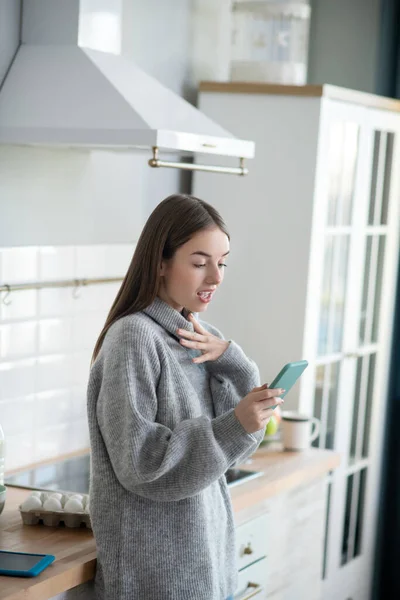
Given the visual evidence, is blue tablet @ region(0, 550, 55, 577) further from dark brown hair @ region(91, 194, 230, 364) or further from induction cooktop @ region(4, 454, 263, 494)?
induction cooktop @ region(4, 454, 263, 494)

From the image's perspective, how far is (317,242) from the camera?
3.17 meters

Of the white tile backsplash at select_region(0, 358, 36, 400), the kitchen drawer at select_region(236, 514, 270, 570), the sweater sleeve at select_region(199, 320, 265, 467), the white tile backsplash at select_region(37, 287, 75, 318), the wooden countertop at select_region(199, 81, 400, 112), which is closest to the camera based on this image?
the sweater sleeve at select_region(199, 320, 265, 467)

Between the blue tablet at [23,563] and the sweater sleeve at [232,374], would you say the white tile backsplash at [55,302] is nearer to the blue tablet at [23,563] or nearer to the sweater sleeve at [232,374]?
the sweater sleeve at [232,374]

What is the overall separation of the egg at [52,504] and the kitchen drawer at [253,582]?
588mm

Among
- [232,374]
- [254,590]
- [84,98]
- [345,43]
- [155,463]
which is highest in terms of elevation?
[345,43]

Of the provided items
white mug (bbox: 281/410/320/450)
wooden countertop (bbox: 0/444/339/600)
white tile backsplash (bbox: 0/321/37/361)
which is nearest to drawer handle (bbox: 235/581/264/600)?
wooden countertop (bbox: 0/444/339/600)

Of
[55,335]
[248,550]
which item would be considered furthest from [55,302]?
[248,550]

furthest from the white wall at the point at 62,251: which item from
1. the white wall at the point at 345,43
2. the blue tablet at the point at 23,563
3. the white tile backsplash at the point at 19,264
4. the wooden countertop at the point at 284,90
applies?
the white wall at the point at 345,43

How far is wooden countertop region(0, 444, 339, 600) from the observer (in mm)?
1805

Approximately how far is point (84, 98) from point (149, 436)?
0.96m

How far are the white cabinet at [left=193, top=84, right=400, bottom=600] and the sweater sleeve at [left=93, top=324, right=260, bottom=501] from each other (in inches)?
54.6

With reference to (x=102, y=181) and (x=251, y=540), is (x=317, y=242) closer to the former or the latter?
(x=102, y=181)

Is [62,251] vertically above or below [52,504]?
above

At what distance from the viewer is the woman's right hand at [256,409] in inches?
71.2
